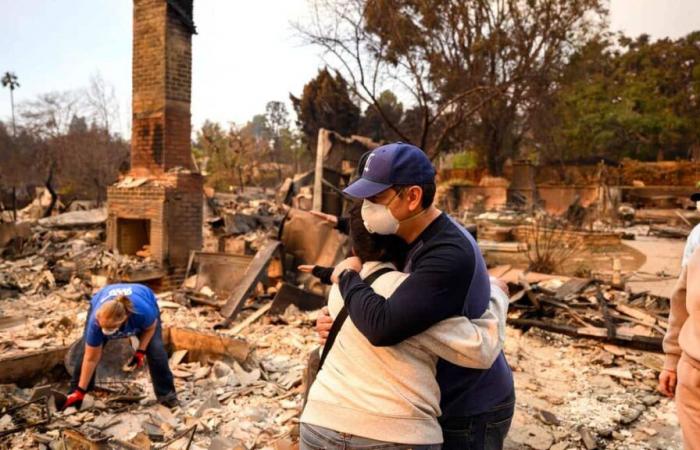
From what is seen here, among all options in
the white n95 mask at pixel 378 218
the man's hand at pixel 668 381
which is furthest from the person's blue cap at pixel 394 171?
the man's hand at pixel 668 381

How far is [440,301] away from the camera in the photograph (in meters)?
1.51

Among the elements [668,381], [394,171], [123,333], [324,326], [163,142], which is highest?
[163,142]

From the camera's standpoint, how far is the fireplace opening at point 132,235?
33.7 ft

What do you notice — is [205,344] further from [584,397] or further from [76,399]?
[584,397]

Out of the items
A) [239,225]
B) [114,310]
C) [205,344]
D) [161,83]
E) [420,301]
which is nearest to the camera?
[420,301]

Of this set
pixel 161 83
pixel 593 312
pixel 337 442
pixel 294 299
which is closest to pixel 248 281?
pixel 294 299

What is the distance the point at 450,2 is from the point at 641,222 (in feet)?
40.2

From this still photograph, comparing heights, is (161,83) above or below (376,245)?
above

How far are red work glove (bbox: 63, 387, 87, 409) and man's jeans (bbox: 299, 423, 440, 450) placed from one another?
137 inches

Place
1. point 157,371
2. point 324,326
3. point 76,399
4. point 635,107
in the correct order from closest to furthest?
point 324,326 → point 76,399 → point 157,371 → point 635,107

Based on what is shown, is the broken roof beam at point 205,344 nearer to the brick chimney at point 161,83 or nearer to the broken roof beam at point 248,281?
the broken roof beam at point 248,281

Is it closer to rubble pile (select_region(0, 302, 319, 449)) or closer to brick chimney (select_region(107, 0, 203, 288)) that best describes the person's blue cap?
rubble pile (select_region(0, 302, 319, 449))

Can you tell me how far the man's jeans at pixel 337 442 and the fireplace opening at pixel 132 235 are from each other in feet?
30.6

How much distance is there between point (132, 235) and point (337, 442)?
9890 millimetres
